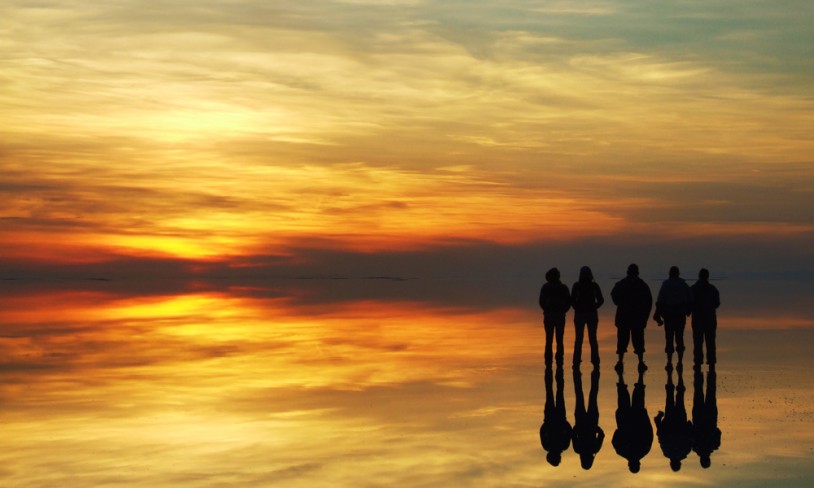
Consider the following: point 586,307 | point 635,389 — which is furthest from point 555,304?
point 635,389

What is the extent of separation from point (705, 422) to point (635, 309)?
20.5 ft

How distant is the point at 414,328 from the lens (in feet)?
105

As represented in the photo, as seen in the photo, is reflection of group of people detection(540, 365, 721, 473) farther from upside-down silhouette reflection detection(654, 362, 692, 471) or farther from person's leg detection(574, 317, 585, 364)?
person's leg detection(574, 317, 585, 364)

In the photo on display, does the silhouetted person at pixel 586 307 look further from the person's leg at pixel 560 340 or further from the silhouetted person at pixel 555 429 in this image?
the silhouetted person at pixel 555 429

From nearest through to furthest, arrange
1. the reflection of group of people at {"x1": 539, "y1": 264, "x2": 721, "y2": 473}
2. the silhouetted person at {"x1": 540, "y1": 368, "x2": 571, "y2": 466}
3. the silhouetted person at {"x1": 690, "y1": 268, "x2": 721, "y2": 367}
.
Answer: the silhouetted person at {"x1": 540, "y1": 368, "x2": 571, "y2": 466}
the reflection of group of people at {"x1": 539, "y1": 264, "x2": 721, "y2": 473}
the silhouetted person at {"x1": 690, "y1": 268, "x2": 721, "y2": 367}

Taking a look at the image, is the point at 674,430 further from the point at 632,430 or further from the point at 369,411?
the point at 369,411

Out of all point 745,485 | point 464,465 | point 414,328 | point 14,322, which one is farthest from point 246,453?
point 14,322

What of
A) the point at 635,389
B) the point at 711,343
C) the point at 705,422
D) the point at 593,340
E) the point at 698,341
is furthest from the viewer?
the point at 698,341

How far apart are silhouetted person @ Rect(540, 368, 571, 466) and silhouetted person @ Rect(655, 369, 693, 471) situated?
104 cm

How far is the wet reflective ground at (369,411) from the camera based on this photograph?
10750 mm

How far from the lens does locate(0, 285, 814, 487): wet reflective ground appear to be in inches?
423

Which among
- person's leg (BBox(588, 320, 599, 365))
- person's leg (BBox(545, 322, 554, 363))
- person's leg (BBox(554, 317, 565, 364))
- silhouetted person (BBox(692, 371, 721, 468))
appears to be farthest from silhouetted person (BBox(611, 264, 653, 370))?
silhouetted person (BBox(692, 371, 721, 468))

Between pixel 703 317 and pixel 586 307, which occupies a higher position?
pixel 586 307

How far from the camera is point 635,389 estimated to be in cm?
1716
